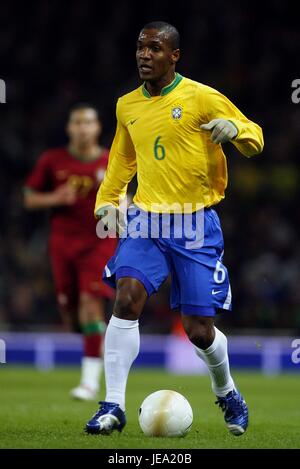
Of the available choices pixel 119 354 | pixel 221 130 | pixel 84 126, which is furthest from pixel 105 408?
pixel 84 126

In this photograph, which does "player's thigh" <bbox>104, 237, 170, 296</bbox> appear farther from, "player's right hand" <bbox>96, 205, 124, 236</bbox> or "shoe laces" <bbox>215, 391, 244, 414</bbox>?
"shoe laces" <bbox>215, 391, 244, 414</bbox>

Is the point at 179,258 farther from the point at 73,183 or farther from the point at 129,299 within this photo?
the point at 73,183

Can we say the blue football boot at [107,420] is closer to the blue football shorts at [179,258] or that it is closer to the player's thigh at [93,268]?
the blue football shorts at [179,258]

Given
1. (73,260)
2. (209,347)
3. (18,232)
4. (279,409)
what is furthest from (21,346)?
(209,347)

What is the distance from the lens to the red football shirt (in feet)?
31.4

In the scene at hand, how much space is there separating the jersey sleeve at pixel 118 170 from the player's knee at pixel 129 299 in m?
0.68

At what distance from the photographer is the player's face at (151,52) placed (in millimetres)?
6035

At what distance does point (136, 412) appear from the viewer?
7785mm

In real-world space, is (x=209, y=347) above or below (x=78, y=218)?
below

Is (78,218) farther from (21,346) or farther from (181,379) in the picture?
(21,346)

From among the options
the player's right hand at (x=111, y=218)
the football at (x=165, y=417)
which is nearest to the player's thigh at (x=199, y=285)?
the player's right hand at (x=111, y=218)

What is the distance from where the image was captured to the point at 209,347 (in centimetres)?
612

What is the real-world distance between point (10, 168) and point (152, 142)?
12.0 m

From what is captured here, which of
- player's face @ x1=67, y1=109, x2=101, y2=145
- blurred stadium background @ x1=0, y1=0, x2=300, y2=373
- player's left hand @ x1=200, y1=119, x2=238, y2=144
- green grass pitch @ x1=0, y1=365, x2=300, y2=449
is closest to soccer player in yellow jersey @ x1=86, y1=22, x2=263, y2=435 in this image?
player's left hand @ x1=200, y1=119, x2=238, y2=144
